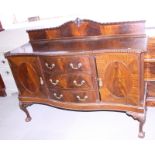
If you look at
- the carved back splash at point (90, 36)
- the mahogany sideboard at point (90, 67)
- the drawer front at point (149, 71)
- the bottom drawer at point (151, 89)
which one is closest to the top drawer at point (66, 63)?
the mahogany sideboard at point (90, 67)

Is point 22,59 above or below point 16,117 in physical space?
above

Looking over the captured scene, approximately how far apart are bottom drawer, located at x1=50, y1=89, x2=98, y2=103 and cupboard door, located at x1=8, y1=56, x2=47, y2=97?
145mm

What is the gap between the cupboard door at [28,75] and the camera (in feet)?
6.33

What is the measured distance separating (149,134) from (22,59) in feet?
4.40

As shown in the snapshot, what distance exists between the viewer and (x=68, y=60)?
5.68ft

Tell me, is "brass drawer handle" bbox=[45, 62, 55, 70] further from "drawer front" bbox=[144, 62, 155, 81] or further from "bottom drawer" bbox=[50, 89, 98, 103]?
"drawer front" bbox=[144, 62, 155, 81]

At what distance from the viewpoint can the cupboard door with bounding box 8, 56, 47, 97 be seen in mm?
1929

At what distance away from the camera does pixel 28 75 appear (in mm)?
2029

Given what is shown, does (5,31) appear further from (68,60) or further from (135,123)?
(135,123)

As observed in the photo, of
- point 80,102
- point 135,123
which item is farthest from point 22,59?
point 135,123

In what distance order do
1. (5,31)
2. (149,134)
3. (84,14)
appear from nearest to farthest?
(149,134) → (84,14) → (5,31)

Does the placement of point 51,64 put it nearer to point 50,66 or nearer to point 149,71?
point 50,66

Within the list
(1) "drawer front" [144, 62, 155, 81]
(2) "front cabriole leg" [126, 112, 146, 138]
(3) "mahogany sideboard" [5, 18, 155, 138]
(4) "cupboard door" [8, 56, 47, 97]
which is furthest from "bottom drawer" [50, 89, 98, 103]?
(1) "drawer front" [144, 62, 155, 81]

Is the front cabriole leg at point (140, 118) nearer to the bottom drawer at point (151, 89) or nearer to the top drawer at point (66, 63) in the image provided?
the bottom drawer at point (151, 89)
